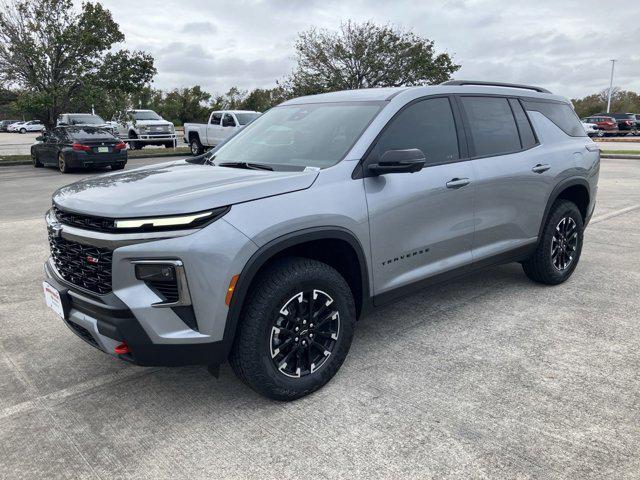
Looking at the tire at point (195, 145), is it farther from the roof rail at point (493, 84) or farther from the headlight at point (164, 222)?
the headlight at point (164, 222)

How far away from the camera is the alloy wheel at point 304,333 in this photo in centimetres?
294

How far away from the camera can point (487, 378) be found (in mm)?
3303

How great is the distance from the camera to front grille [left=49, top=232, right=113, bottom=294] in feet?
8.84

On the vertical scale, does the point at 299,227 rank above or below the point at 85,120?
below

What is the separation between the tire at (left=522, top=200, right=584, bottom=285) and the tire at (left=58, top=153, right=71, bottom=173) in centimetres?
1439

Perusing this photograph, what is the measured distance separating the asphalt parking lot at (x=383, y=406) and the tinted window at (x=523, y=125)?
1.38m

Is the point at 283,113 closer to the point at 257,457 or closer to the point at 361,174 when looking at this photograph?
the point at 361,174

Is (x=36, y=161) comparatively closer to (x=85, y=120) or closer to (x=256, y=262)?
(x=85, y=120)

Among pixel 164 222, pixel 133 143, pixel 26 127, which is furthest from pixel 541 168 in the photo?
pixel 26 127

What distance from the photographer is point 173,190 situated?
2.87 meters

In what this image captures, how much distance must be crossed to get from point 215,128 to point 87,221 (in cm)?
1928

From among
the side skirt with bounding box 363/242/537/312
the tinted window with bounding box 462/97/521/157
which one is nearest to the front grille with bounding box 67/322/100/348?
the side skirt with bounding box 363/242/537/312

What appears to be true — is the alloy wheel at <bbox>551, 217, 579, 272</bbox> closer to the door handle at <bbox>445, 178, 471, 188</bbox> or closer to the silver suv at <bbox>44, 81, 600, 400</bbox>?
the silver suv at <bbox>44, 81, 600, 400</bbox>

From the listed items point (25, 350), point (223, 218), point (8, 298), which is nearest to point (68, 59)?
point (8, 298)
